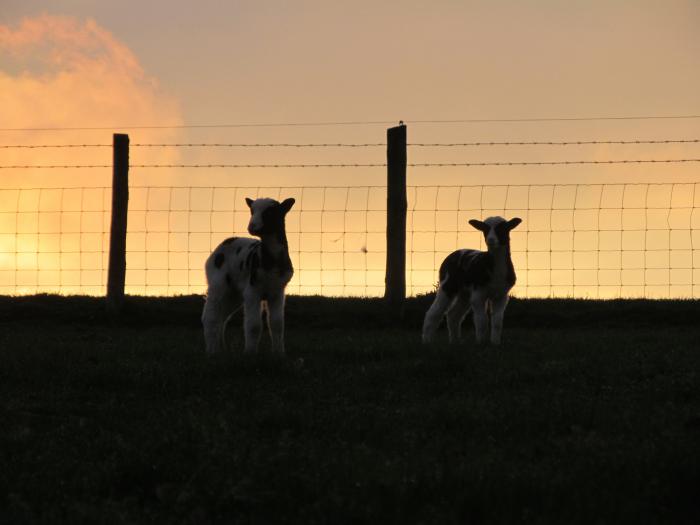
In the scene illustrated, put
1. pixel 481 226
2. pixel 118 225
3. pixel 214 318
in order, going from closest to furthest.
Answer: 1. pixel 214 318
2. pixel 481 226
3. pixel 118 225

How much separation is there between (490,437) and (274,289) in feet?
18.3

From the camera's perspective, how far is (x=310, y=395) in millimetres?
9602

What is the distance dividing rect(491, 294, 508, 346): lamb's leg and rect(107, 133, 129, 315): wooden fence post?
731 centimetres

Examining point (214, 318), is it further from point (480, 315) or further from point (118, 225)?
point (118, 225)

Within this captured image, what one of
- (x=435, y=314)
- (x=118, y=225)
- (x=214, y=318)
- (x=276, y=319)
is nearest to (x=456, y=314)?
(x=435, y=314)

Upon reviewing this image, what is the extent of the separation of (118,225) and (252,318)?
7.87 m

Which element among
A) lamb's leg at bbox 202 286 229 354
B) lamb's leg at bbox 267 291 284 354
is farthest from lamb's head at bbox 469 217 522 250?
lamb's leg at bbox 202 286 229 354

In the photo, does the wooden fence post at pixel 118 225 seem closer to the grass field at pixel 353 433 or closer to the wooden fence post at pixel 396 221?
the wooden fence post at pixel 396 221

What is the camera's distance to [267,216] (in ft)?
41.5

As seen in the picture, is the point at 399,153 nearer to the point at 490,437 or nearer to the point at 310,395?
the point at 310,395

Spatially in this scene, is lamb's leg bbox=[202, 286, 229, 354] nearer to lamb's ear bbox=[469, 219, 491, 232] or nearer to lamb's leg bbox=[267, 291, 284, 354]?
lamb's leg bbox=[267, 291, 284, 354]

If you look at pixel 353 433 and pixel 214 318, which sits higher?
pixel 214 318

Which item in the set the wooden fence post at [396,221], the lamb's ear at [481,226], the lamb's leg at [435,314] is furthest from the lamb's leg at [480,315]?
the wooden fence post at [396,221]

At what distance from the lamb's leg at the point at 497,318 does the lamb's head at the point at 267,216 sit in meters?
3.28
